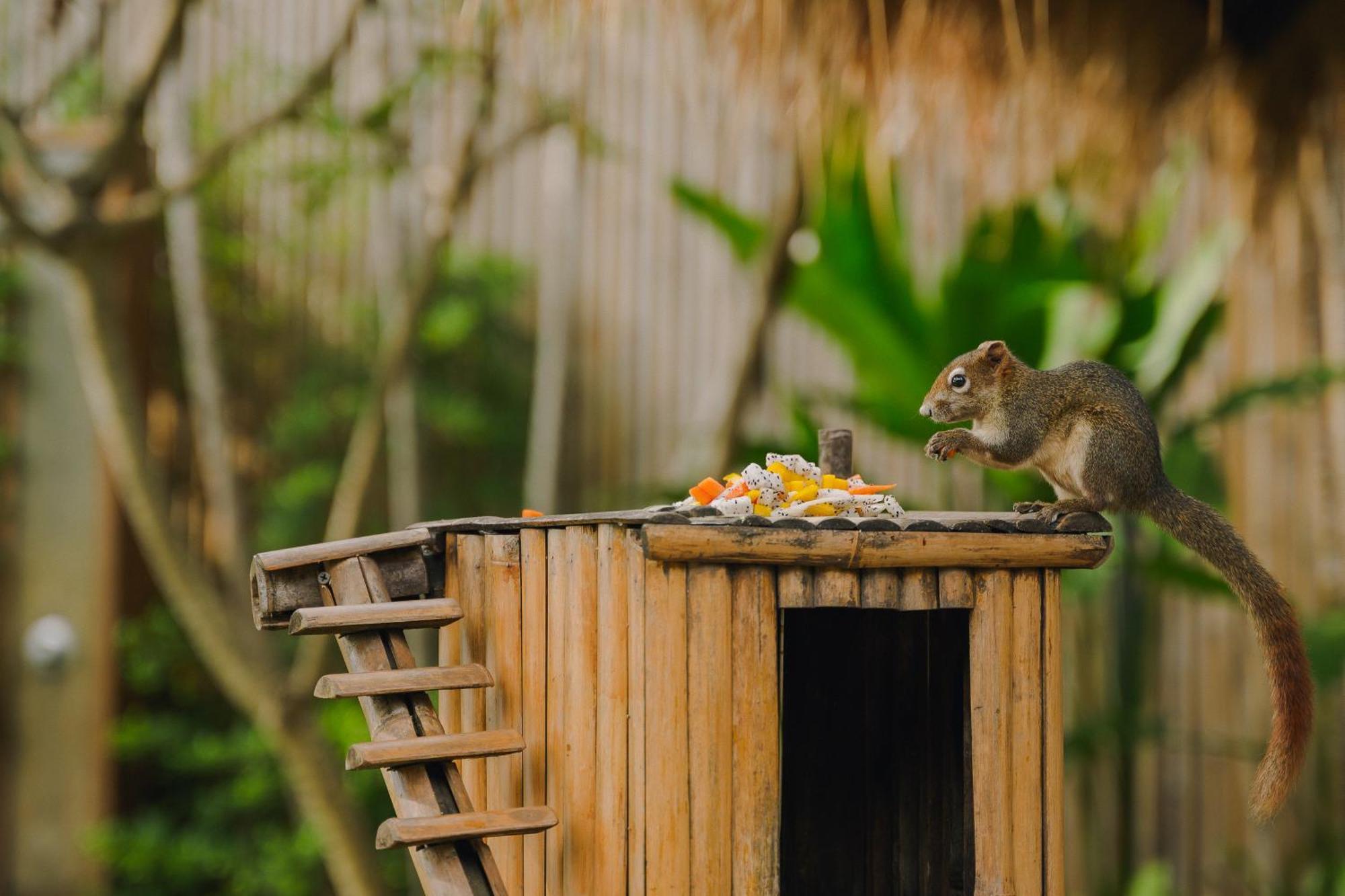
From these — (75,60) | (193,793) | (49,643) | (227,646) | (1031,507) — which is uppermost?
(75,60)

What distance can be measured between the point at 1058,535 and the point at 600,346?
2948 millimetres

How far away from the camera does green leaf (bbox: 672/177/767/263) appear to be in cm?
351

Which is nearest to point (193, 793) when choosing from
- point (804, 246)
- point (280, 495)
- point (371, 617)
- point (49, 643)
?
point (49, 643)

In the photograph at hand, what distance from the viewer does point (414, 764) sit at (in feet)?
6.13

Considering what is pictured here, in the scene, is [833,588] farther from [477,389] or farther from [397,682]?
[477,389]

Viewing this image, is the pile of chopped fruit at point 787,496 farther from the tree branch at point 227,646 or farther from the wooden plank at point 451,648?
the tree branch at point 227,646

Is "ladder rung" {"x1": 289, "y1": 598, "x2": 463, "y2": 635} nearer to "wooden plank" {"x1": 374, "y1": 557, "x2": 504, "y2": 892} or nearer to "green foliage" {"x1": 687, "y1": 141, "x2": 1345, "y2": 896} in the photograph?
"wooden plank" {"x1": 374, "y1": 557, "x2": 504, "y2": 892}

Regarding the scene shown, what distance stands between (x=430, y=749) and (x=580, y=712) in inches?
8.3

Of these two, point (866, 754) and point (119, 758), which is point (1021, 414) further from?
point (119, 758)

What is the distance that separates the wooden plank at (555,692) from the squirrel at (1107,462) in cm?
55

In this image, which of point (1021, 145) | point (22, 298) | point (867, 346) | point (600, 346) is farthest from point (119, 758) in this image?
point (1021, 145)

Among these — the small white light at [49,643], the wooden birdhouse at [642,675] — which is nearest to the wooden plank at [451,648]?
the wooden birdhouse at [642,675]

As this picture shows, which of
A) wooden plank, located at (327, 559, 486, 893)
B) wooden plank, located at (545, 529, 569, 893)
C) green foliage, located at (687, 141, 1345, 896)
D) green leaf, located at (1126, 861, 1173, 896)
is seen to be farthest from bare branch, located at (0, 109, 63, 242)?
green leaf, located at (1126, 861, 1173, 896)

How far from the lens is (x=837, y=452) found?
2.40 meters
